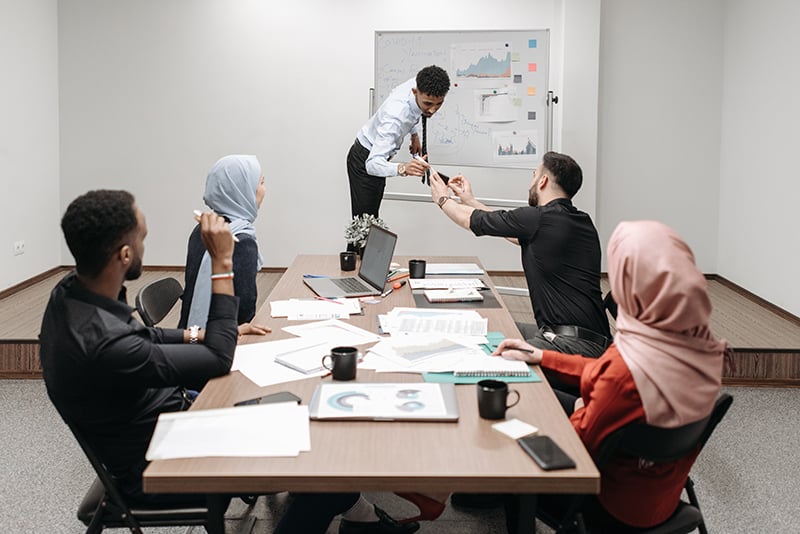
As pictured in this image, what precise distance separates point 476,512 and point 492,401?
114 centimetres

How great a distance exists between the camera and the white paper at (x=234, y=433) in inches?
64.9

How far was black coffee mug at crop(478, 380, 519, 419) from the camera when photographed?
5.92ft

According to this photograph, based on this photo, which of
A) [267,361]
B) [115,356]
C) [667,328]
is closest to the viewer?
[667,328]

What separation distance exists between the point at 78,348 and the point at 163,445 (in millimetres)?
320

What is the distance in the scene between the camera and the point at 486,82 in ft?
18.1

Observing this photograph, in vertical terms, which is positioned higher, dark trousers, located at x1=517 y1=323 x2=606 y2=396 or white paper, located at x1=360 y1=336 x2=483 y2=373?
white paper, located at x1=360 y1=336 x2=483 y2=373

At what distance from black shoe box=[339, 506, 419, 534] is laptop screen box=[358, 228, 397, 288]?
3.10ft

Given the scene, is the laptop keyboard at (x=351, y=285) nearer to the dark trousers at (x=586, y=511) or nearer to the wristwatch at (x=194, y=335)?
the wristwatch at (x=194, y=335)

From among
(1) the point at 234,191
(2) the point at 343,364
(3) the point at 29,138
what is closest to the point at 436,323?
(2) the point at 343,364

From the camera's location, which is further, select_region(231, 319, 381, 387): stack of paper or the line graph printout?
the line graph printout

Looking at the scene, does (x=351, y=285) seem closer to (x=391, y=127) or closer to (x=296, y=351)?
(x=296, y=351)

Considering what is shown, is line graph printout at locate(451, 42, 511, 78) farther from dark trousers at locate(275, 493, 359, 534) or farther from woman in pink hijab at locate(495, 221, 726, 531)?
dark trousers at locate(275, 493, 359, 534)

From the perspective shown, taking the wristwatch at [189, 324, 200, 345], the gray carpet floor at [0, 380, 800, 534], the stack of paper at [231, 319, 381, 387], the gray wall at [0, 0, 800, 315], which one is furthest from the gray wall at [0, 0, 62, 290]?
the stack of paper at [231, 319, 381, 387]

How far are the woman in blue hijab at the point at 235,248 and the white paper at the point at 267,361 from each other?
0.14m
